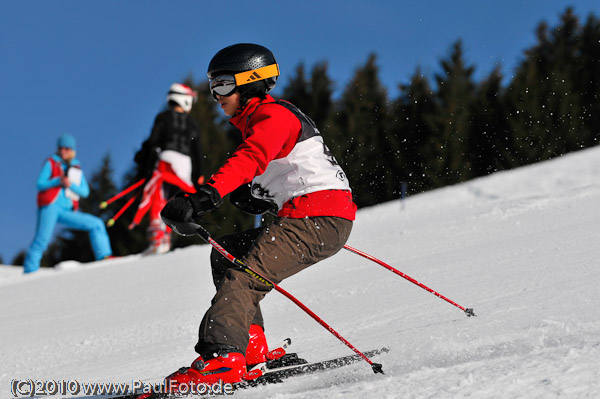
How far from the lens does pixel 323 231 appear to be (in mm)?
2617

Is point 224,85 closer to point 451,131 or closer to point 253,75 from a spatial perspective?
point 253,75

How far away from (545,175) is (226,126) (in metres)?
20.9

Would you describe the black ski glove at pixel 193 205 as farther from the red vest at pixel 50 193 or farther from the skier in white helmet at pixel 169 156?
the red vest at pixel 50 193

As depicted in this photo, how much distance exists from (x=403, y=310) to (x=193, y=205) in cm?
181

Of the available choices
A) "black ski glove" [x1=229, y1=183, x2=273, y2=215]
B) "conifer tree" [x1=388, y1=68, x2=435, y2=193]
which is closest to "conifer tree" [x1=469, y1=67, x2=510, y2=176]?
"conifer tree" [x1=388, y1=68, x2=435, y2=193]

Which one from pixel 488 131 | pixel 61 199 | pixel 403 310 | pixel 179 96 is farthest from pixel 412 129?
pixel 403 310

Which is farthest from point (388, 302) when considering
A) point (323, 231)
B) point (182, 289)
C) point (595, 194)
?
point (595, 194)

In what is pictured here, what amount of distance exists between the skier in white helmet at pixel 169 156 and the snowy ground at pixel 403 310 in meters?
0.75

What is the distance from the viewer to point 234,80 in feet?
8.84

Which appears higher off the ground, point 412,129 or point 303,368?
point 412,129

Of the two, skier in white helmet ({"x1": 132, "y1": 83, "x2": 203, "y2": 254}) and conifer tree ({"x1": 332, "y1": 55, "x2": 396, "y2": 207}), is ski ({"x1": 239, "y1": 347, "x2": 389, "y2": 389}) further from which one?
conifer tree ({"x1": 332, "y1": 55, "x2": 396, "y2": 207})

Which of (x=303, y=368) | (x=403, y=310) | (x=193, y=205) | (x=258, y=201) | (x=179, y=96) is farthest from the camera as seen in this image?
(x=179, y=96)

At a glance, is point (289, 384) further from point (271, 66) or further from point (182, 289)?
point (182, 289)

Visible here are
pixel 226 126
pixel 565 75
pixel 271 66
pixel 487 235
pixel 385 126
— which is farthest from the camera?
pixel 226 126
